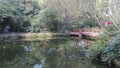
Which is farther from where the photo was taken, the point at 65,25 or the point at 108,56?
the point at 65,25

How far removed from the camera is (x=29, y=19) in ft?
91.1

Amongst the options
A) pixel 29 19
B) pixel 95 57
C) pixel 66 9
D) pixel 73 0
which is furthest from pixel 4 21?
pixel 95 57

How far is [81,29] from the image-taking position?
25.7 m

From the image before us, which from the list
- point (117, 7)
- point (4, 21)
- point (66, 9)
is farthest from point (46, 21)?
point (117, 7)

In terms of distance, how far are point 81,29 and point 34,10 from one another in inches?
272

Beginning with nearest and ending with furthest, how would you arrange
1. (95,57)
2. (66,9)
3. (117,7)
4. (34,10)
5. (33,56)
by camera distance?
1. (95,57)
2. (33,56)
3. (117,7)
4. (66,9)
5. (34,10)

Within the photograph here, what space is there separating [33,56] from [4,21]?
14.2 m

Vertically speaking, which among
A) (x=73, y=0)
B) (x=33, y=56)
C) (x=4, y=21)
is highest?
(x=73, y=0)

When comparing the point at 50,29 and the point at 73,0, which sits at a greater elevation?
the point at 73,0

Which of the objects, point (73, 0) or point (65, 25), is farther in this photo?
point (65, 25)

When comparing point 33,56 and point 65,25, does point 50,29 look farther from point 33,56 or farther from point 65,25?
point 33,56

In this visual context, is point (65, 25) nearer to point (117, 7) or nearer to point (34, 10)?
point (34, 10)

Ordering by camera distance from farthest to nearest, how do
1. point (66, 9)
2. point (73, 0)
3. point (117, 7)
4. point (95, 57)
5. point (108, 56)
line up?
point (66, 9), point (73, 0), point (117, 7), point (95, 57), point (108, 56)

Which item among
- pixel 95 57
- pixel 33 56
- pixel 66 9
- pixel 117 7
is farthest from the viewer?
pixel 66 9
